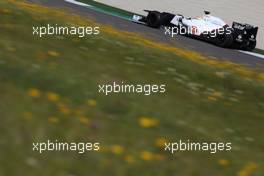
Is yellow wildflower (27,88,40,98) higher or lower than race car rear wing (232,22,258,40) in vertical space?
higher

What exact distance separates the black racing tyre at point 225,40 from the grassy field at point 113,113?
11243 millimetres

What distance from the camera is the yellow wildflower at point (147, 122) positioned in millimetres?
4627

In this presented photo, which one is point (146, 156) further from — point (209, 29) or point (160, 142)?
point (209, 29)

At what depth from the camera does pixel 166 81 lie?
6207mm

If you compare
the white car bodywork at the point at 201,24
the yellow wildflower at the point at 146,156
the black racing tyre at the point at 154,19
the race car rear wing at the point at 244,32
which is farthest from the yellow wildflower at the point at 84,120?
the black racing tyre at the point at 154,19

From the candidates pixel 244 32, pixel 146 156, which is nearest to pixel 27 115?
pixel 146 156

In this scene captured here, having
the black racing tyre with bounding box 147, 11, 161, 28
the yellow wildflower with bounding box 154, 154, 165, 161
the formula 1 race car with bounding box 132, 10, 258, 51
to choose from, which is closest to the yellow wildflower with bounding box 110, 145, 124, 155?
the yellow wildflower with bounding box 154, 154, 165, 161

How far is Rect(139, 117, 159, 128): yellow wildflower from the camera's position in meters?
4.63

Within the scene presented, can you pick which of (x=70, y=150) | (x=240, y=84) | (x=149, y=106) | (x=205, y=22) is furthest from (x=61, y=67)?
(x=205, y=22)

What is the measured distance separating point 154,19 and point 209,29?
2426mm

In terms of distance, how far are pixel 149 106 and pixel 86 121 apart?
3.12ft

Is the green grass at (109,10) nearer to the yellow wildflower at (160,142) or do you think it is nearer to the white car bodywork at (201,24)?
the white car bodywork at (201,24)

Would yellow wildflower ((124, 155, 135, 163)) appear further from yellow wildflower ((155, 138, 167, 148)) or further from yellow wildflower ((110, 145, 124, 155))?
yellow wildflower ((155, 138, 167, 148))

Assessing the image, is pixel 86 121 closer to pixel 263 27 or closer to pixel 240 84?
pixel 240 84
